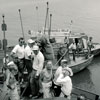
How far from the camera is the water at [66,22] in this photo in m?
20.0

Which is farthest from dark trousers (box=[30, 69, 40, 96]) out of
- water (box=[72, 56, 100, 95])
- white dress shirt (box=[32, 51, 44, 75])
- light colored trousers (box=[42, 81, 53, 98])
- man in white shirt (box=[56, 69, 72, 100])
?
water (box=[72, 56, 100, 95])

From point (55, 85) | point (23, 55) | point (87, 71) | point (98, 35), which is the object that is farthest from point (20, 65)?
point (98, 35)

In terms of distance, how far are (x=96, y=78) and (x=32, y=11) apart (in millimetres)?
43582

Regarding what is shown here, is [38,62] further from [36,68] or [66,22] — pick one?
[66,22]

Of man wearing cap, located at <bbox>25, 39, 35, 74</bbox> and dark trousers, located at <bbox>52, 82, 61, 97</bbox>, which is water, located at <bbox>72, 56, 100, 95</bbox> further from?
dark trousers, located at <bbox>52, 82, 61, 97</bbox>

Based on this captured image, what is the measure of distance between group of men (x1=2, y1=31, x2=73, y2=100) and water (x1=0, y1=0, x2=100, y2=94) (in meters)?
9.67

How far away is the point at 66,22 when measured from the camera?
2023 inches

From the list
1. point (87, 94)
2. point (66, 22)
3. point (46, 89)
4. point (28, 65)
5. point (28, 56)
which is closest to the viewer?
point (46, 89)

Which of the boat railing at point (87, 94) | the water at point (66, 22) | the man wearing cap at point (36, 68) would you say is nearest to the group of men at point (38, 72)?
the man wearing cap at point (36, 68)

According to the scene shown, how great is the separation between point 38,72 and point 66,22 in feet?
145

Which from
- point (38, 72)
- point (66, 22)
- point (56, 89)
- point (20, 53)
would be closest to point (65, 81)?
point (56, 89)

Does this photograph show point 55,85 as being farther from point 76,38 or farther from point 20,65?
point 76,38

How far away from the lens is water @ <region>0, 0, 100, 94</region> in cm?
2000

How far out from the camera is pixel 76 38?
2502 cm
